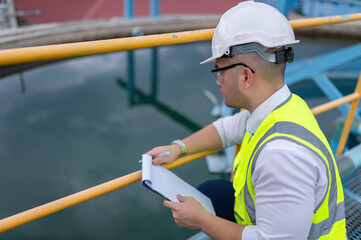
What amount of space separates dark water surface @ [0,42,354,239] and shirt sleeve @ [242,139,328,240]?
2754 mm

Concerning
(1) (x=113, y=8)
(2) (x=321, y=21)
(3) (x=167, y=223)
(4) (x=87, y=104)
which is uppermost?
(2) (x=321, y=21)

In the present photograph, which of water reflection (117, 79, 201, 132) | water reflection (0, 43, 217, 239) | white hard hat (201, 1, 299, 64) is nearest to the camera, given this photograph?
white hard hat (201, 1, 299, 64)

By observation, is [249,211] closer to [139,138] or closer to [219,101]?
[139,138]

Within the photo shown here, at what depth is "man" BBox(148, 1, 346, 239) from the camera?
76cm

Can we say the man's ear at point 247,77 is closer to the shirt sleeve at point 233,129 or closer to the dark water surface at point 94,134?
the shirt sleeve at point 233,129

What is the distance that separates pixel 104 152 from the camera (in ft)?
14.6

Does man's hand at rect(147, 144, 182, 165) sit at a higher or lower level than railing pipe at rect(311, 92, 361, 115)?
lower

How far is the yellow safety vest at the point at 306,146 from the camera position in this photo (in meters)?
0.84

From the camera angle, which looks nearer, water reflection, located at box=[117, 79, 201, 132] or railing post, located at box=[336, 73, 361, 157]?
railing post, located at box=[336, 73, 361, 157]

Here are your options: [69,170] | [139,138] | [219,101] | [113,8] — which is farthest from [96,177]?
[113,8]

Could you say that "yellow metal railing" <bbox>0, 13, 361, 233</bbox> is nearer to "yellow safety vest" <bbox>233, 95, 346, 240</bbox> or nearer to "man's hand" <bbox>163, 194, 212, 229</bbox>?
"man's hand" <bbox>163, 194, 212, 229</bbox>

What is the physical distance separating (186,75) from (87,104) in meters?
2.18

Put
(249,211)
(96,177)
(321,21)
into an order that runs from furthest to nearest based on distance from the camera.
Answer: (96,177), (321,21), (249,211)

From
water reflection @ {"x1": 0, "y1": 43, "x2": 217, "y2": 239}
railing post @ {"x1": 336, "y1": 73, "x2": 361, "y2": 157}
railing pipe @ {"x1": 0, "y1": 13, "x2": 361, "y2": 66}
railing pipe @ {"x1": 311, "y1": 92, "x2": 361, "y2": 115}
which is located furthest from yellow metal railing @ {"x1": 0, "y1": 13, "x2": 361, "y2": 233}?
water reflection @ {"x1": 0, "y1": 43, "x2": 217, "y2": 239}
